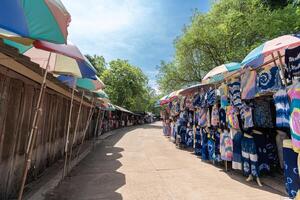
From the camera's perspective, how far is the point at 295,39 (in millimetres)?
4285

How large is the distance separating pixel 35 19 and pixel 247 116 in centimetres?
462

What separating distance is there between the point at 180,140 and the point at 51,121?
20.2 feet

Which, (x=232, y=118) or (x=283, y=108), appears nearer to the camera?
(x=283, y=108)

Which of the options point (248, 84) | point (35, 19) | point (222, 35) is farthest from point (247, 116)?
point (222, 35)

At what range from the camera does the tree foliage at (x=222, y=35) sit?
45.0 ft

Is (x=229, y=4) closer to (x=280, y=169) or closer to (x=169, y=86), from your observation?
(x=169, y=86)

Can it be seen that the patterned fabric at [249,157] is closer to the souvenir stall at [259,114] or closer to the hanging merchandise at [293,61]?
the souvenir stall at [259,114]

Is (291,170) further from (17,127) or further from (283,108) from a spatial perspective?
(17,127)

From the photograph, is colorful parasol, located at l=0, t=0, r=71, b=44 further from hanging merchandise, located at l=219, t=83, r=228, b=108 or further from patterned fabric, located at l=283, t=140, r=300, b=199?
hanging merchandise, located at l=219, t=83, r=228, b=108

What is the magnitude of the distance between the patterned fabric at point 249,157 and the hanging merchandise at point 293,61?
1987mm

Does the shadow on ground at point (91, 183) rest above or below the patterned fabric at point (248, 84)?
below

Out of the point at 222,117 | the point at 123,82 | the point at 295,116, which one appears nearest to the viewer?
the point at 295,116

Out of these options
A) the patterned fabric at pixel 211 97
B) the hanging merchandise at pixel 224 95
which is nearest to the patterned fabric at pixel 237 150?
the hanging merchandise at pixel 224 95

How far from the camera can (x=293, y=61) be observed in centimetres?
395
